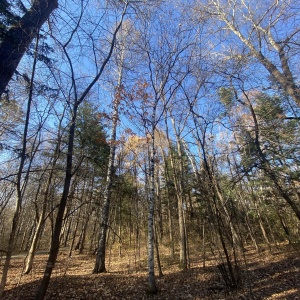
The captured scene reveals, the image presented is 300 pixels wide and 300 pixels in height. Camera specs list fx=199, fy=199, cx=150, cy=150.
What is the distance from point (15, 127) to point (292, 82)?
29.5 ft

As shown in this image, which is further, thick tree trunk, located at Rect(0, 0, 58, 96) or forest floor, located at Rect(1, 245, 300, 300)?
forest floor, located at Rect(1, 245, 300, 300)

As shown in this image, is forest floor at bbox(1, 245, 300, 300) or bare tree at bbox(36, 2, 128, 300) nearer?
bare tree at bbox(36, 2, 128, 300)

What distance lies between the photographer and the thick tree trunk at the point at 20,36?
3.75 meters

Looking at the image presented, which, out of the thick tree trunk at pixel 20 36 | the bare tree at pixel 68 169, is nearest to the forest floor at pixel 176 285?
the bare tree at pixel 68 169

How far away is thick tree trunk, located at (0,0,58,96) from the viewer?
375 centimetres

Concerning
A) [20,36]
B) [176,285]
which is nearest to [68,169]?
[20,36]

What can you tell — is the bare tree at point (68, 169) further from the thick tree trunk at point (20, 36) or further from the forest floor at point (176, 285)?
the forest floor at point (176, 285)

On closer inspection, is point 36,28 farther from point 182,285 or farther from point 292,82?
point 182,285

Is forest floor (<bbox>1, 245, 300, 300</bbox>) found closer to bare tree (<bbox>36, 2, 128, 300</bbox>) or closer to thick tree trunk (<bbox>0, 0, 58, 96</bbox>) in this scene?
bare tree (<bbox>36, 2, 128, 300</bbox>)

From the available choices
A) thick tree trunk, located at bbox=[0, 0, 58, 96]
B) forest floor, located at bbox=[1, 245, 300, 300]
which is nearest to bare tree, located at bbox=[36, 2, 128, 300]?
thick tree trunk, located at bbox=[0, 0, 58, 96]

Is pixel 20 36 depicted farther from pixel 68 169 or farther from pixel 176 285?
pixel 176 285

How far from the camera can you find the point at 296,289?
5168 mm

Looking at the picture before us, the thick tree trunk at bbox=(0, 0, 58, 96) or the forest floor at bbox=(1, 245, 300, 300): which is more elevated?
the thick tree trunk at bbox=(0, 0, 58, 96)

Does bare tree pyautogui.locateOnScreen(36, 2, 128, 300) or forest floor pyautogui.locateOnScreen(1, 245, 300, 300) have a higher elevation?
bare tree pyautogui.locateOnScreen(36, 2, 128, 300)
